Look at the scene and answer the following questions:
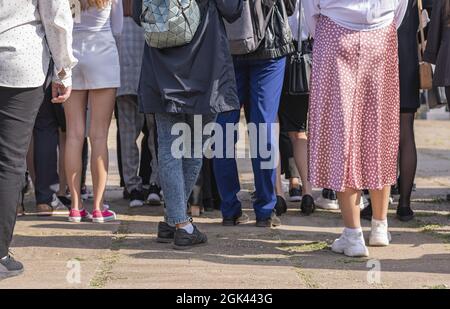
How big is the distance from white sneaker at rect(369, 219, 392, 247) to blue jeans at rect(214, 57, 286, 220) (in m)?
0.87

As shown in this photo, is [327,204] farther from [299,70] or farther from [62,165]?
[62,165]

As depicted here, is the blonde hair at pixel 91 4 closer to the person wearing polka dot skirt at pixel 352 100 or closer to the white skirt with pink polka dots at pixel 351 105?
the person wearing polka dot skirt at pixel 352 100

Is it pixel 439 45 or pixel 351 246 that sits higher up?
pixel 439 45

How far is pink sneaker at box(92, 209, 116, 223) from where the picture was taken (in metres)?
6.78

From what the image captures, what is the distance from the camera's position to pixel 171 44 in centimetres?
558

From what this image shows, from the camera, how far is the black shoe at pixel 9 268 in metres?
5.01

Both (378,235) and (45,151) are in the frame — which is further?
(45,151)

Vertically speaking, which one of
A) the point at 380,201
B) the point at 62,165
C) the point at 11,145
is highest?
the point at 11,145

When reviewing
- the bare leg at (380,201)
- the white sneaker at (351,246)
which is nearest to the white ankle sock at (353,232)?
the white sneaker at (351,246)

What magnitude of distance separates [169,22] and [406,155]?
2.17 meters

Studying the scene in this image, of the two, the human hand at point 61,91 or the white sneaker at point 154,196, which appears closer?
the human hand at point 61,91

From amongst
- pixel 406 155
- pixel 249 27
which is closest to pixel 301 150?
pixel 406 155

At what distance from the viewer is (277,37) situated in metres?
6.34

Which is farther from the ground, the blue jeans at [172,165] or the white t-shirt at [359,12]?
the white t-shirt at [359,12]
